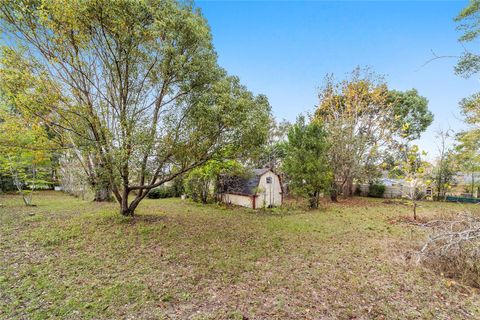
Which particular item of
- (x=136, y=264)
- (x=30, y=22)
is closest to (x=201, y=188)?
(x=136, y=264)

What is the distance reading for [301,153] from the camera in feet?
39.9

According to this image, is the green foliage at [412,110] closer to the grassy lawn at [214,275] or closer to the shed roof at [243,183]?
the shed roof at [243,183]

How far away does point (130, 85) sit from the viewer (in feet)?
23.4

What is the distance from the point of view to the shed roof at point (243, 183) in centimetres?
1246

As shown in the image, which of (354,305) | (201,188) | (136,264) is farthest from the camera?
(201,188)

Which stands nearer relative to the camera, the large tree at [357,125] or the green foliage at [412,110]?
the large tree at [357,125]

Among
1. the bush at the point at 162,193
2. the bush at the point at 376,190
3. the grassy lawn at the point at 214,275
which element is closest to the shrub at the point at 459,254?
the grassy lawn at the point at 214,275

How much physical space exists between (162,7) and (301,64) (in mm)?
8219

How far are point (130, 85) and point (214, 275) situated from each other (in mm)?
6598

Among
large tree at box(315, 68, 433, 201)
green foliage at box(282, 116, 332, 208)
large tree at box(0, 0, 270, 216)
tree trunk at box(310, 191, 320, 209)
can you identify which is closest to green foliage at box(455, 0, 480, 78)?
large tree at box(0, 0, 270, 216)

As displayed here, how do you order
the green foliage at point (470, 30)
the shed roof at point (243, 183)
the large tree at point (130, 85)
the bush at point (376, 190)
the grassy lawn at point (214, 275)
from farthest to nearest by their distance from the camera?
the bush at point (376, 190) < the shed roof at point (243, 183) < the large tree at point (130, 85) < the green foliage at point (470, 30) < the grassy lawn at point (214, 275)

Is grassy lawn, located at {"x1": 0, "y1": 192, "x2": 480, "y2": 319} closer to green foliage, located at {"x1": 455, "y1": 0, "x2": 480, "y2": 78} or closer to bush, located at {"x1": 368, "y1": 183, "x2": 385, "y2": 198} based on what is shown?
green foliage, located at {"x1": 455, "y1": 0, "x2": 480, "y2": 78}

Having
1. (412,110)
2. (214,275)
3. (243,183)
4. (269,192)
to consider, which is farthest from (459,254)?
(412,110)

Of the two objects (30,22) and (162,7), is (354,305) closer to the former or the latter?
(162,7)
